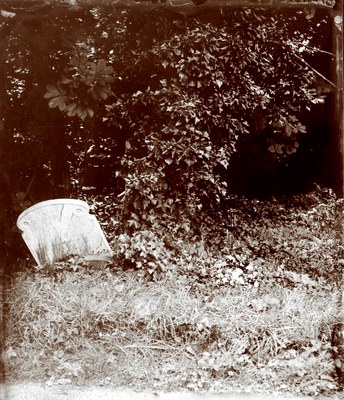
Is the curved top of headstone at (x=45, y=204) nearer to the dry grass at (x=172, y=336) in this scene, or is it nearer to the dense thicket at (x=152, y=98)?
the dense thicket at (x=152, y=98)

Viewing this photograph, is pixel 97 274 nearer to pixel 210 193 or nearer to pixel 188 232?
pixel 188 232

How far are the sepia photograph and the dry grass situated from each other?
0.04ft

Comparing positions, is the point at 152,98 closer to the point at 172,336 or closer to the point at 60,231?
the point at 60,231

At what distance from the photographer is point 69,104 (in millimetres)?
3971

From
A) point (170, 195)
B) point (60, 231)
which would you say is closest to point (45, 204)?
point (60, 231)

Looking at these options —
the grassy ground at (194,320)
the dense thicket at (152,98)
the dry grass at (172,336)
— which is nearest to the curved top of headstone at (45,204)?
the dense thicket at (152,98)

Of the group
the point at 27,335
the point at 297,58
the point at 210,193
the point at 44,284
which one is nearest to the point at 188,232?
the point at 210,193

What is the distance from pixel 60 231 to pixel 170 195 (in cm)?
109

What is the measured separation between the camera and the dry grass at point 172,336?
344cm

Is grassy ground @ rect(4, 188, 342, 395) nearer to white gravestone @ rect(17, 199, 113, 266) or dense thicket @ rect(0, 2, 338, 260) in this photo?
white gravestone @ rect(17, 199, 113, 266)

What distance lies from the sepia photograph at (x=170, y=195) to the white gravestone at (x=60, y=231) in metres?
0.02

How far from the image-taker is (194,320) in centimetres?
368

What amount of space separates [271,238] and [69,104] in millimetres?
2310

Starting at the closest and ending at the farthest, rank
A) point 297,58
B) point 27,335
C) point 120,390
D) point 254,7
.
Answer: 1. point 120,390
2. point 27,335
3. point 254,7
4. point 297,58
